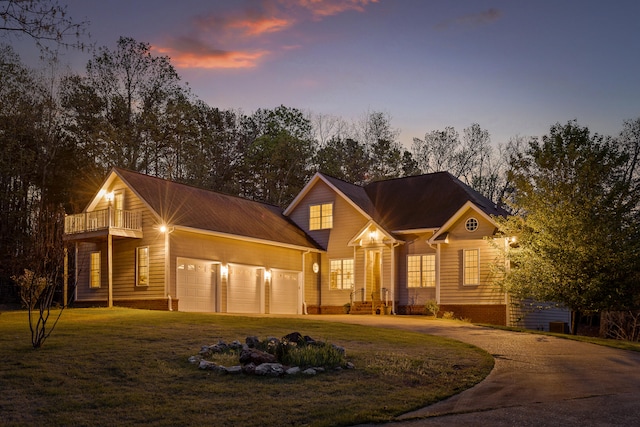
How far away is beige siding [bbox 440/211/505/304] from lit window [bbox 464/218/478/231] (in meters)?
0.13

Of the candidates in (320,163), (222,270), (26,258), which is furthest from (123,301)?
(320,163)

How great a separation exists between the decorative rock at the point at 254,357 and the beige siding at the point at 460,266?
1751 cm

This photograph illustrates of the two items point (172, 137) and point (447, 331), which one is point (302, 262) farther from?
point (172, 137)

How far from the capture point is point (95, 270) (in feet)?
101

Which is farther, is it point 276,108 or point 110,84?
point 276,108

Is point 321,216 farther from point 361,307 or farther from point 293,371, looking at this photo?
point 293,371

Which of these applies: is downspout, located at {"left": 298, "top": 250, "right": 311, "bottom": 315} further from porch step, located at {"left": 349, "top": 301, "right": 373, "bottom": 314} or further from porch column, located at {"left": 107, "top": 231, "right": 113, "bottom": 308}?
porch column, located at {"left": 107, "top": 231, "right": 113, "bottom": 308}

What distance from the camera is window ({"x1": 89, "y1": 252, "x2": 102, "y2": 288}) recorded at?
30.4 m

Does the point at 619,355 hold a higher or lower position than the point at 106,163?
lower

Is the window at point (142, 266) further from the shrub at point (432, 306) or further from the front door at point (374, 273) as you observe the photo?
the shrub at point (432, 306)

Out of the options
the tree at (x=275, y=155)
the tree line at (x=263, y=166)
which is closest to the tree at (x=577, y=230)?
the tree line at (x=263, y=166)

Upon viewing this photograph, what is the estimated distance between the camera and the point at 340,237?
112 ft

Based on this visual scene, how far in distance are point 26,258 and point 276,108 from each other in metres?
23.6

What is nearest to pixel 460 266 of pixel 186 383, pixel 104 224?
pixel 104 224
